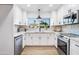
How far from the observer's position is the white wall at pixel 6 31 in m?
3.09

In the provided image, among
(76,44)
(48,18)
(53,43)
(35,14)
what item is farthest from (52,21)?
(76,44)

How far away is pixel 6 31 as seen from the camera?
10.2 feet

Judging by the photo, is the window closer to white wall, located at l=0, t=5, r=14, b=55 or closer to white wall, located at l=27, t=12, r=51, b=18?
white wall, located at l=27, t=12, r=51, b=18

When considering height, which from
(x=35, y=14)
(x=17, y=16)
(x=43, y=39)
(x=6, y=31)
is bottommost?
(x=43, y=39)

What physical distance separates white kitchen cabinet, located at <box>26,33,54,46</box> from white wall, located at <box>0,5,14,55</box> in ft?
10.1

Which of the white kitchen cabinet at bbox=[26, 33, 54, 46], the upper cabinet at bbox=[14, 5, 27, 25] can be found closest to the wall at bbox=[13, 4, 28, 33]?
the upper cabinet at bbox=[14, 5, 27, 25]

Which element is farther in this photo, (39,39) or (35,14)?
(35,14)

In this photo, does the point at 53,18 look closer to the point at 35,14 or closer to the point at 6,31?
the point at 35,14

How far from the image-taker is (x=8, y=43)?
311cm

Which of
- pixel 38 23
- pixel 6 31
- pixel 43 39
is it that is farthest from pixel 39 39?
pixel 6 31

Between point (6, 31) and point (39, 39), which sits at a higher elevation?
point (6, 31)

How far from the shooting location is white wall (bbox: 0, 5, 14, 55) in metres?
3.09

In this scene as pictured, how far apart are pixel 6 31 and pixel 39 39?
3.29m
